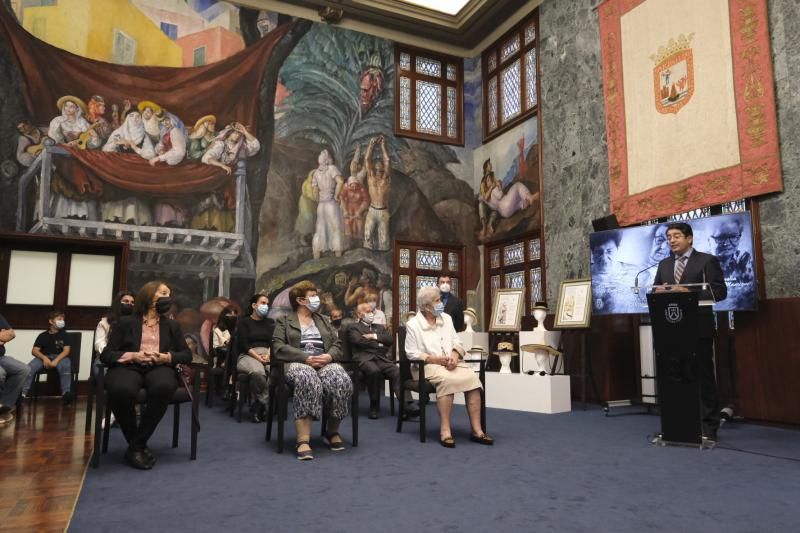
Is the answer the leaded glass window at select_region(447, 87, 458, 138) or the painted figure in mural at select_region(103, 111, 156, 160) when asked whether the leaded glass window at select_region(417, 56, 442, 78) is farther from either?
the painted figure in mural at select_region(103, 111, 156, 160)

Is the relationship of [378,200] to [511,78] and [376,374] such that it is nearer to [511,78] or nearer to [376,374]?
[511,78]

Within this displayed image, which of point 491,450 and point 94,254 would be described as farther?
point 94,254

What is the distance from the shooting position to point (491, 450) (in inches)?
156

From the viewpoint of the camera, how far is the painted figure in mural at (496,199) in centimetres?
933

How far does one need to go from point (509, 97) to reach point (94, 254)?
697 centimetres

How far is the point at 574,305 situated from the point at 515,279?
2.62 m

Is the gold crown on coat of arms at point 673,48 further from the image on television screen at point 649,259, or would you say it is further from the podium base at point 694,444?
the podium base at point 694,444

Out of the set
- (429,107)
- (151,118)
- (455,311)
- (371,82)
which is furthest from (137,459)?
(429,107)

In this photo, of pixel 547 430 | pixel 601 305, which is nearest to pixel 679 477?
pixel 547 430

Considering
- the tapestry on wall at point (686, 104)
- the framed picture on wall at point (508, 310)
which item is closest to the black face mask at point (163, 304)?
the framed picture on wall at point (508, 310)

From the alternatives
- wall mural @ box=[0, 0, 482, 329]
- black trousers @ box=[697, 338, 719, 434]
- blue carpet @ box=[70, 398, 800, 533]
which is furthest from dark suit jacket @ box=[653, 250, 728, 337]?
wall mural @ box=[0, 0, 482, 329]

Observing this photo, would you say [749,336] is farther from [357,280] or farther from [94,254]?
[94,254]

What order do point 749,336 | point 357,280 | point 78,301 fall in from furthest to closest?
point 357,280, point 78,301, point 749,336

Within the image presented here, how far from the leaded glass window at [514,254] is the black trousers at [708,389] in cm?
524
